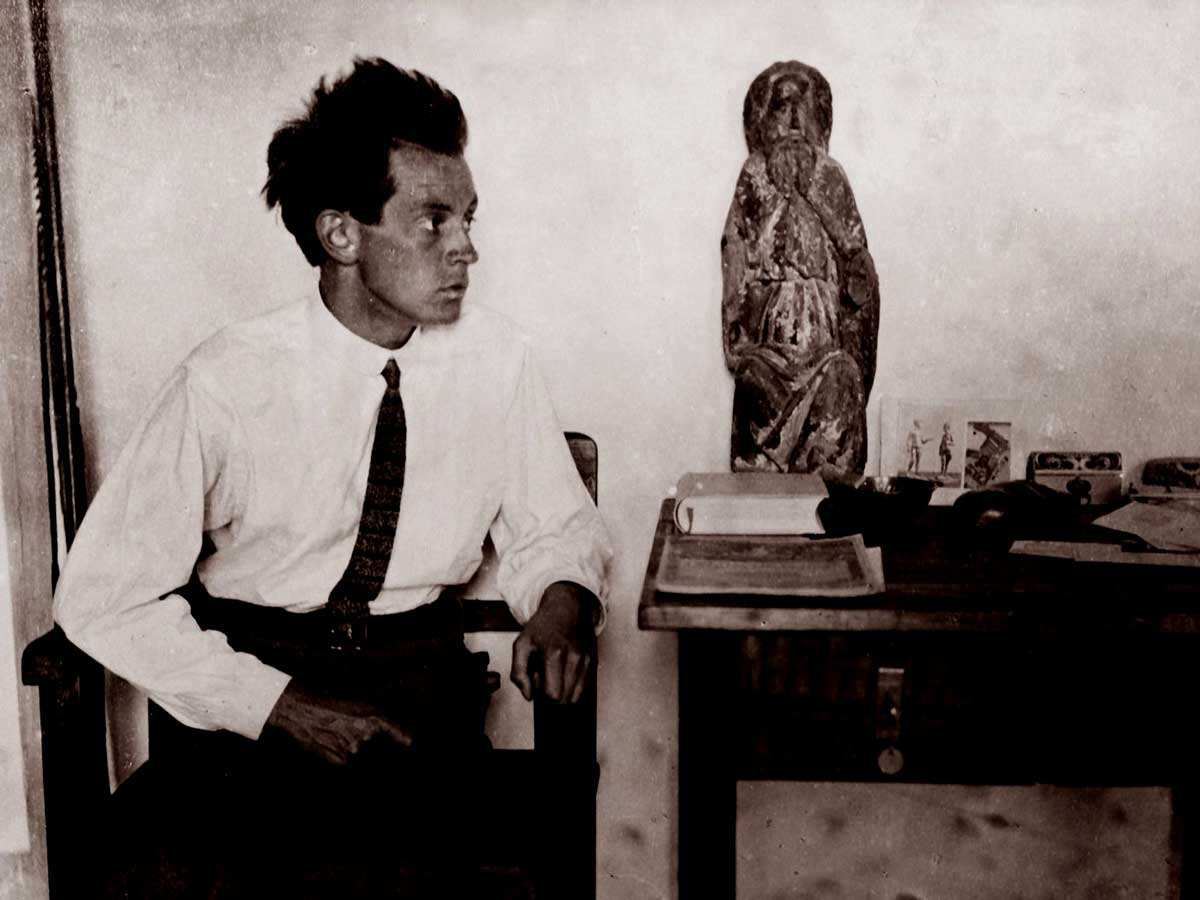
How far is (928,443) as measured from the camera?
1.76m

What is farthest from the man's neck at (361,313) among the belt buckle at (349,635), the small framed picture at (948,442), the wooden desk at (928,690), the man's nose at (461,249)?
the small framed picture at (948,442)

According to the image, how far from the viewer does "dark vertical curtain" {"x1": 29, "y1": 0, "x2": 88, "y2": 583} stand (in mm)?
1706

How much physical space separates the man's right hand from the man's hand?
159mm

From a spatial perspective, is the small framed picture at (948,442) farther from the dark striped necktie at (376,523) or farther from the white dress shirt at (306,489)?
the dark striped necktie at (376,523)

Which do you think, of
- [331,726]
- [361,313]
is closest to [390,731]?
[331,726]

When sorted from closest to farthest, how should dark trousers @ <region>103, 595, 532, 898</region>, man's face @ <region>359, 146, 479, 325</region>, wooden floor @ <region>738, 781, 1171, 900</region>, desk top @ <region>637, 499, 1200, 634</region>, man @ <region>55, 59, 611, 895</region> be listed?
desk top @ <region>637, 499, 1200, 634</region> → dark trousers @ <region>103, 595, 532, 898</region> → man @ <region>55, 59, 611, 895</region> → man's face @ <region>359, 146, 479, 325</region> → wooden floor @ <region>738, 781, 1171, 900</region>

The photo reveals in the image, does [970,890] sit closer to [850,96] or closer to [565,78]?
[850,96]

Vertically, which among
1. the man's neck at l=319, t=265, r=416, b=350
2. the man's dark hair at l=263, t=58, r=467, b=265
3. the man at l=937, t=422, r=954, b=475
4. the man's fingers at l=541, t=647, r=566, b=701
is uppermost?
the man's dark hair at l=263, t=58, r=467, b=265

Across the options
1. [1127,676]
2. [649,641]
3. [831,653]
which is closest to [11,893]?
[649,641]

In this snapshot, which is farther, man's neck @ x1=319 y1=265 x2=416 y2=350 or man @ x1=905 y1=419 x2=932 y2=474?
man @ x1=905 y1=419 x2=932 y2=474

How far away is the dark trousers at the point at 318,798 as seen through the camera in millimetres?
1238

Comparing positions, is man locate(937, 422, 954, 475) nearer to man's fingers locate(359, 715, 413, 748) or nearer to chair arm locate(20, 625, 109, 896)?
man's fingers locate(359, 715, 413, 748)

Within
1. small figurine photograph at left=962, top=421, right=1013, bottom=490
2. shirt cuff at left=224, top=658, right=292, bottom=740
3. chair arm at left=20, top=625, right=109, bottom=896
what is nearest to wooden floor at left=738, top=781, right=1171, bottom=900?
small figurine photograph at left=962, top=421, right=1013, bottom=490

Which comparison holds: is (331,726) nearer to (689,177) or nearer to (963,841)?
(689,177)
